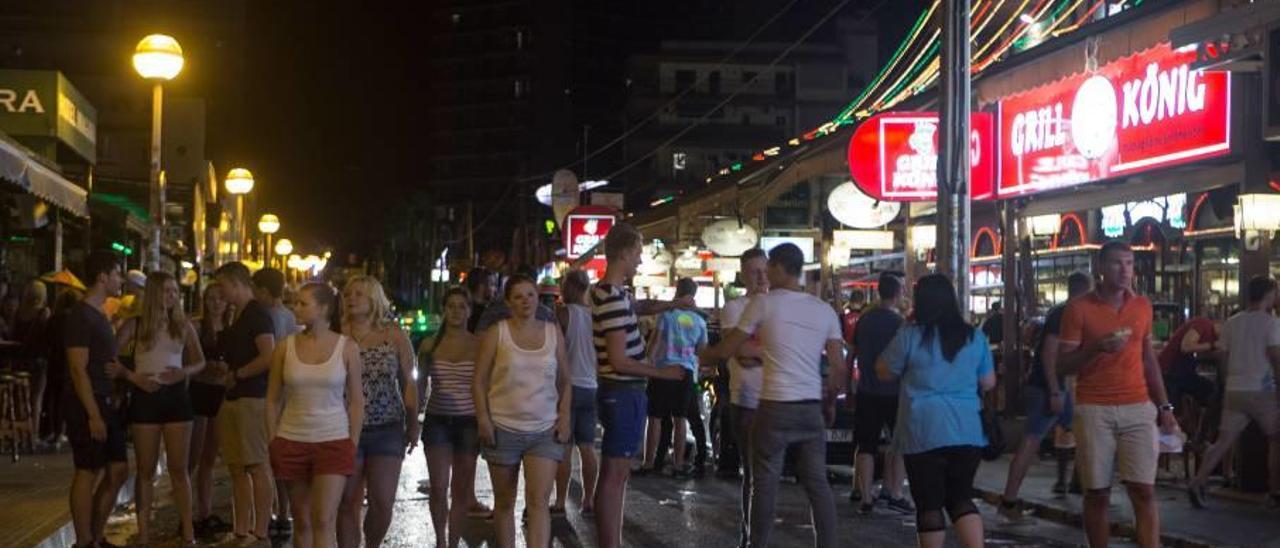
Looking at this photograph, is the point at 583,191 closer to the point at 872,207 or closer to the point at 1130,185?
the point at 872,207

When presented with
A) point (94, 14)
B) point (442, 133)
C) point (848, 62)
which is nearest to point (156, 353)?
point (94, 14)

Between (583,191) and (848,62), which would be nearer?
(583,191)

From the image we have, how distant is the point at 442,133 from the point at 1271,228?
398ft

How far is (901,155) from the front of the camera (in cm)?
2173

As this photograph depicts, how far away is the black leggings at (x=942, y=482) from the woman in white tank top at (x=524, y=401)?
1.97 metres

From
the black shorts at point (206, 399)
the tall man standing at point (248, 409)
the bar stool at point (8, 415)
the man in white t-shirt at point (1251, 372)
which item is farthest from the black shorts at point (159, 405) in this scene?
the man in white t-shirt at point (1251, 372)

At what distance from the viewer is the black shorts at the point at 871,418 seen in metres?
14.0

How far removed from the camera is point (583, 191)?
68000mm

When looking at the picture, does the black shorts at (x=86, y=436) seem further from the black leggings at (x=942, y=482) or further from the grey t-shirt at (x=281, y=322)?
the black leggings at (x=942, y=482)

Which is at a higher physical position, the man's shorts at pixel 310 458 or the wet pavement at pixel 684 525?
the man's shorts at pixel 310 458

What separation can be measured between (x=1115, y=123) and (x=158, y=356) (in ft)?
35.4

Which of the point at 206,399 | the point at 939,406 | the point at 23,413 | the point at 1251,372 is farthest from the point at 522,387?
the point at 23,413

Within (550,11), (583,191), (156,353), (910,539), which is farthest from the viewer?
(550,11)

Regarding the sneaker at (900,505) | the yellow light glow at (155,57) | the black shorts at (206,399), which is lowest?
the sneaker at (900,505)
